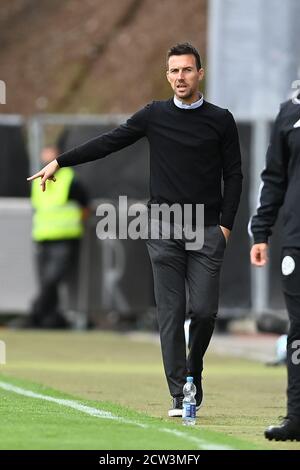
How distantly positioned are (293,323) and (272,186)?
30.4 inches

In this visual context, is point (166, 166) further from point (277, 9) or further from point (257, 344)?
point (277, 9)

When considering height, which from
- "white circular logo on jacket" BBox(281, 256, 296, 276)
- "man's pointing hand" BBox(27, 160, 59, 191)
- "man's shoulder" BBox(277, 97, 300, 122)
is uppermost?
"man's shoulder" BBox(277, 97, 300, 122)

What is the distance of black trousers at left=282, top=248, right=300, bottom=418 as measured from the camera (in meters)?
9.23

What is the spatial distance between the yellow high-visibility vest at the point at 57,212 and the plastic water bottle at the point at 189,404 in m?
Answer: 11.7

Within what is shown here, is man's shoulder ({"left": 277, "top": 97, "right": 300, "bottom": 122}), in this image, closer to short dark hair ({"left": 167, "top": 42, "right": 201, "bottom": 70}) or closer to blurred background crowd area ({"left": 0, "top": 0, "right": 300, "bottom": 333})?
short dark hair ({"left": 167, "top": 42, "right": 201, "bottom": 70})

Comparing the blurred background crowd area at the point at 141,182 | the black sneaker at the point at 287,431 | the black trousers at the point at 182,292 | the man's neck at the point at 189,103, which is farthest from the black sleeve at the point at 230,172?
the blurred background crowd area at the point at 141,182

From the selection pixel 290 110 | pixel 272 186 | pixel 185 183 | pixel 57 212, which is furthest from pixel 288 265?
pixel 57 212

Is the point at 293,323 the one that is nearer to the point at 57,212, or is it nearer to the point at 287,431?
the point at 287,431

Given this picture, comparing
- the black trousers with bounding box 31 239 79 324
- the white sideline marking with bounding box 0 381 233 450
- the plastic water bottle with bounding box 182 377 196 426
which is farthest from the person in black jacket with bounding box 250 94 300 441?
the black trousers with bounding box 31 239 79 324

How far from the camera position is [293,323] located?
929 cm

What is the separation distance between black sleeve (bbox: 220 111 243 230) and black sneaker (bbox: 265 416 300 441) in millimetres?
2067

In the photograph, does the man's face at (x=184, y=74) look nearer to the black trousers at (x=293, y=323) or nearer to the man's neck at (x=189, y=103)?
the man's neck at (x=189, y=103)

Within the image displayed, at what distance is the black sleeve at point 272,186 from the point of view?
9.38 m
